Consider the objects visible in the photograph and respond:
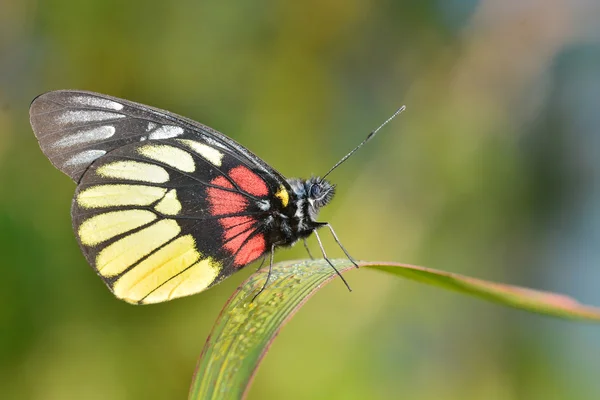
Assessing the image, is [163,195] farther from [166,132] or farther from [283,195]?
[283,195]

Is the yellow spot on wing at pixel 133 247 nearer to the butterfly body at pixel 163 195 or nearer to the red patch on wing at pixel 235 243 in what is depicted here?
the butterfly body at pixel 163 195

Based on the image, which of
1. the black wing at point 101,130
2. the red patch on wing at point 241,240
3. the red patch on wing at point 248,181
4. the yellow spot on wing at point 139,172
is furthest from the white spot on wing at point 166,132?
the red patch on wing at point 241,240

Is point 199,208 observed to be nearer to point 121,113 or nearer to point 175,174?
point 175,174

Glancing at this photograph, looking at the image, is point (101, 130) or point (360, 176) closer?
point (101, 130)

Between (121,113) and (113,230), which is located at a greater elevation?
(121,113)

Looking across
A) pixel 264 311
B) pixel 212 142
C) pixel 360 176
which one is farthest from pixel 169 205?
pixel 360 176

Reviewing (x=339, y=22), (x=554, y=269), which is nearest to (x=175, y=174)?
(x=339, y=22)
